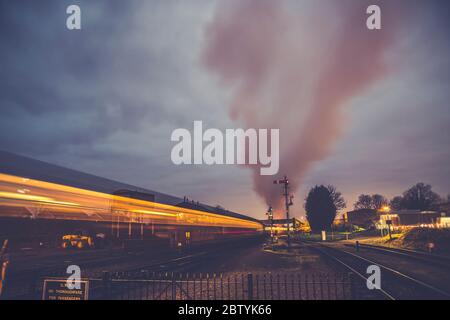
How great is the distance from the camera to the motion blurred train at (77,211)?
9.88 meters

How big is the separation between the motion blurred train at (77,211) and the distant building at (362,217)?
222 ft

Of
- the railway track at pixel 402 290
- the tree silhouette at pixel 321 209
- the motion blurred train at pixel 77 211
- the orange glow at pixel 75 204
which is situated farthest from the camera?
the tree silhouette at pixel 321 209

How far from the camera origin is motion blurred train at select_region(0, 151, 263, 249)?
32.4 feet

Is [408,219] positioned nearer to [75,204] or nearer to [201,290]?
[201,290]

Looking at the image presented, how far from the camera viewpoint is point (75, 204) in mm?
12273

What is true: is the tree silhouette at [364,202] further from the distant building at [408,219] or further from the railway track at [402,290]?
the railway track at [402,290]

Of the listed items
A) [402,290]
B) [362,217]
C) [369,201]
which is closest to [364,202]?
[369,201]

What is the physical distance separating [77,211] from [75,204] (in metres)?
0.36

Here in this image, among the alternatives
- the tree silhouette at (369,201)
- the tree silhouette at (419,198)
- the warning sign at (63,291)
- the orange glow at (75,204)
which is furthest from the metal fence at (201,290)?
the tree silhouette at (369,201)

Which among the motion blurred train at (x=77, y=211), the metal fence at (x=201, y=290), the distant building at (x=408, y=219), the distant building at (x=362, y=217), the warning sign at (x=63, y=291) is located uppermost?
the motion blurred train at (x=77, y=211)
